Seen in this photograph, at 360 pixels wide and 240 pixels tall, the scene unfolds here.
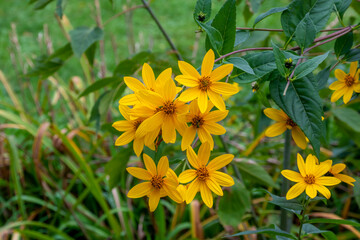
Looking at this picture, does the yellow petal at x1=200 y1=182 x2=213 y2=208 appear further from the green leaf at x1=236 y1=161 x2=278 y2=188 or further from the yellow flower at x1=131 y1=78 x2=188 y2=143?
the green leaf at x1=236 y1=161 x2=278 y2=188

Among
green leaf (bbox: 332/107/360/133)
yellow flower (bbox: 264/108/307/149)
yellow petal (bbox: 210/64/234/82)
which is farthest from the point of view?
green leaf (bbox: 332/107/360/133)

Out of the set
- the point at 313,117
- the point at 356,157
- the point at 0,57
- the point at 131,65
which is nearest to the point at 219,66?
the point at 313,117

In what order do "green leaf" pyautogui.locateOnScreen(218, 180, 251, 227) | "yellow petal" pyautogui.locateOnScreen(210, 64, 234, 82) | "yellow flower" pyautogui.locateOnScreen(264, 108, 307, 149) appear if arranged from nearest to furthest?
"yellow petal" pyautogui.locateOnScreen(210, 64, 234, 82)
"yellow flower" pyautogui.locateOnScreen(264, 108, 307, 149)
"green leaf" pyautogui.locateOnScreen(218, 180, 251, 227)

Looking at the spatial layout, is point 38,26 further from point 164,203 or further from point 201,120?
point 201,120

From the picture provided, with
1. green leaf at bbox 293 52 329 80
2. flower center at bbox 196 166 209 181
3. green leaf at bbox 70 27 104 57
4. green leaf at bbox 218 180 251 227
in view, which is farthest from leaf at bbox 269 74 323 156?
green leaf at bbox 70 27 104 57

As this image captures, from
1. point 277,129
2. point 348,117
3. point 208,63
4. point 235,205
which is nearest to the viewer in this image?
point 208,63

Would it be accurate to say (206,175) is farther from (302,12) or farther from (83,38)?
(83,38)

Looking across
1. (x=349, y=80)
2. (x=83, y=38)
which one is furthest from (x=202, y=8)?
(x=83, y=38)

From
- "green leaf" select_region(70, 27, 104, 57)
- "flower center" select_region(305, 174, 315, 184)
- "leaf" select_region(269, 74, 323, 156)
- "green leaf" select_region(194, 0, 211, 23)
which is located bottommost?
"flower center" select_region(305, 174, 315, 184)
